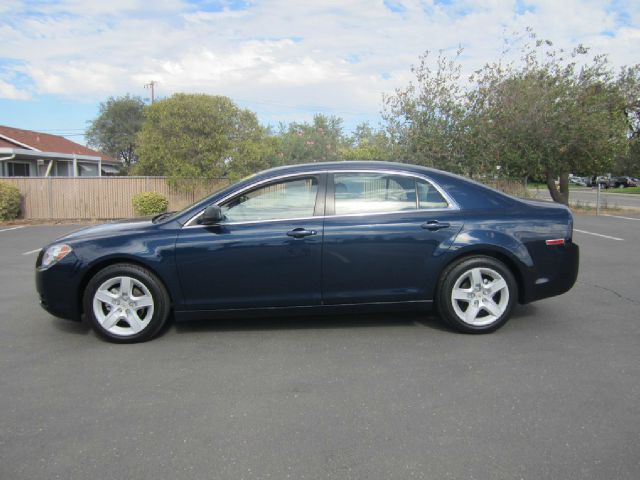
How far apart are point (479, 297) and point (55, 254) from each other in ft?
12.5

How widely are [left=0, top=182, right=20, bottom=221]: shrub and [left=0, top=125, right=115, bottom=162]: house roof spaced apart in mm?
9513

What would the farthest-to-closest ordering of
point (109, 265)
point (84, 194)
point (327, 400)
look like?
1. point (84, 194)
2. point (109, 265)
3. point (327, 400)

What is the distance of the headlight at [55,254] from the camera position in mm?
4551

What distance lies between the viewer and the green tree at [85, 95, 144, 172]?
152 ft

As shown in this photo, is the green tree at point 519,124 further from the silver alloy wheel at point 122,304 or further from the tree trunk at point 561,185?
the silver alloy wheel at point 122,304

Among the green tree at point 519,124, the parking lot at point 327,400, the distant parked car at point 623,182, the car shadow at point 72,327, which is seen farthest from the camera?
the distant parked car at point 623,182

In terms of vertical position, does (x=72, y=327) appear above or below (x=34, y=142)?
below

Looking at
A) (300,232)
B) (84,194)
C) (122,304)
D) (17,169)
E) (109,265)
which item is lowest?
(122,304)

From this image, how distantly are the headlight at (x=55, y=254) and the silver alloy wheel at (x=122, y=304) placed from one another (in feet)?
1.46

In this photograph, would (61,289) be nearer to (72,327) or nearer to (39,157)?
(72,327)

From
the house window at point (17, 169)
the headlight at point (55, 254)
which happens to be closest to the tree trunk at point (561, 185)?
the headlight at point (55, 254)

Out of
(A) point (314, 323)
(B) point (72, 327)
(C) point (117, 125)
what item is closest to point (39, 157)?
(C) point (117, 125)

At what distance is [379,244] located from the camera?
4.58 metres

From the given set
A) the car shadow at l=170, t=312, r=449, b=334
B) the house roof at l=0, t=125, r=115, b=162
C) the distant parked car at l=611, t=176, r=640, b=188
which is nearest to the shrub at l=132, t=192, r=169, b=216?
the house roof at l=0, t=125, r=115, b=162
